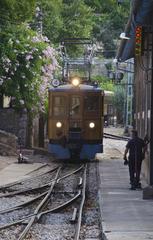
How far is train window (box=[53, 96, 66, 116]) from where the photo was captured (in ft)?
94.2

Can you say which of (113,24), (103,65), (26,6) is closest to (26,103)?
(26,6)

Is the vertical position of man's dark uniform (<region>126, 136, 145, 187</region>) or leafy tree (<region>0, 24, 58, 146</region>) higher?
leafy tree (<region>0, 24, 58, 146</region>)

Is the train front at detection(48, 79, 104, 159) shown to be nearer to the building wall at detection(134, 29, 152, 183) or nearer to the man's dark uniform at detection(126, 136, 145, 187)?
the building wall at detection(134, 29, 152, 183)

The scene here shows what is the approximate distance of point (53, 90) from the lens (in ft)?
94.4

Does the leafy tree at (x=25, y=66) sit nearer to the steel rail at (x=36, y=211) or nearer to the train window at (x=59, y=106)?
the train window at (x=59, y=106)

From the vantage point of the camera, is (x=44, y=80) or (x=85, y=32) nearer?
(x=44, y=80)

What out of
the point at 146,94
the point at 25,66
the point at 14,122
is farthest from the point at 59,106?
the point at 14,122

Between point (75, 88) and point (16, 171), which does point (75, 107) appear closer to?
point (75, 88)

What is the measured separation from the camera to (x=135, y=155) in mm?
18234

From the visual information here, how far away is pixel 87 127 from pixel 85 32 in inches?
1035

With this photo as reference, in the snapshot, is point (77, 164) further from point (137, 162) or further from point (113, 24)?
point (113, 24)

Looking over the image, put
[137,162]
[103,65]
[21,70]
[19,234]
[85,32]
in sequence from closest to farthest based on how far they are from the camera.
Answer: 1. [19,234]
2. [137,162]
3. [21,70]
4. [85,32]
5. [103,65]

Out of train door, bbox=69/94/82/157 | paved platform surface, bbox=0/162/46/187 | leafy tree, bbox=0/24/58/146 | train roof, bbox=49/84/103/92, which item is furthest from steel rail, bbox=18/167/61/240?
leafy tree, bbox=0/24/58/146

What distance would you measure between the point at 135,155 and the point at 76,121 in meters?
10.5
